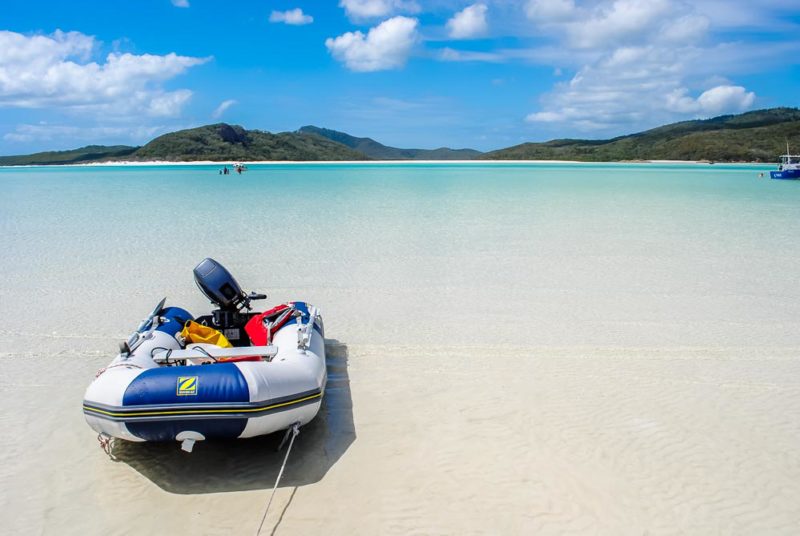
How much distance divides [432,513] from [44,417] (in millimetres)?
3346

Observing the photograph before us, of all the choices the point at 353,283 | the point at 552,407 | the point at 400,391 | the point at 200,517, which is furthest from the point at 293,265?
the point at 200,517

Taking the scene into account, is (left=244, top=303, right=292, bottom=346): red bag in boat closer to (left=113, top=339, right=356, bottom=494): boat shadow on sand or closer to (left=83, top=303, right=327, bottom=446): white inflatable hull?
(left=113, top=339, right=356, bottom=494): boat shadow on sand

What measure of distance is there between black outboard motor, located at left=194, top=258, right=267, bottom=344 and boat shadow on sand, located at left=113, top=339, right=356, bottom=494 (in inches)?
61.9

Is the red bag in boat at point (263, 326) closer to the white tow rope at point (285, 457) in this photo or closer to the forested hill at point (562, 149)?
the white tow rope at point (285, 457)

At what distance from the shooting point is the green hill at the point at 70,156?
157 m

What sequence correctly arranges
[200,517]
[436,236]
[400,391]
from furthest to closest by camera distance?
[436,236]
[400,391]
[200,517]

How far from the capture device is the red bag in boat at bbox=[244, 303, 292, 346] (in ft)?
17.6

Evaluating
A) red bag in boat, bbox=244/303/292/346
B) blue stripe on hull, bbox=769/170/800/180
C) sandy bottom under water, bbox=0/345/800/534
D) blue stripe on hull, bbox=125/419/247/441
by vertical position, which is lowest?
blue stripe on hull, bbox=769/170/800/180

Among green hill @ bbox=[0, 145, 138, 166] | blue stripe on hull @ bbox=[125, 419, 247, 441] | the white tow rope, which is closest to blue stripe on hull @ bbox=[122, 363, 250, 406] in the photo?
blue stripe on hull @ bbox=[125, 419, 247, 441]

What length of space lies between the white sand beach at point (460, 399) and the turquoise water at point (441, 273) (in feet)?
0.21

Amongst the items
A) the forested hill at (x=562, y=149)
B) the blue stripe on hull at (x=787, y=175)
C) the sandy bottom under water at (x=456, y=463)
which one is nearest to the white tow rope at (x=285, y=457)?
the sandy bottom under water at (x=456, y=463)

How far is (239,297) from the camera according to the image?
5.78 m

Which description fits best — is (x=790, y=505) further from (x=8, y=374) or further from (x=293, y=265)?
(x=293, y=265)

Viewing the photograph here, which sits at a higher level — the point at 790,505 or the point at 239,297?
the point at 239,297
